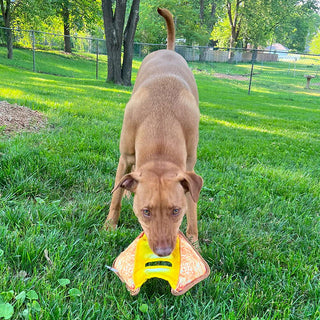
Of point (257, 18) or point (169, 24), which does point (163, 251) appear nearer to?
point (169, 24)

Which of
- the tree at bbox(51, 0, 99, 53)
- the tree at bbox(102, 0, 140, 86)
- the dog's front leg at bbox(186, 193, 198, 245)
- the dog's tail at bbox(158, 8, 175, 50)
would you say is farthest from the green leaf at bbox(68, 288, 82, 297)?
the tree at bbox(51, 0, 99, 53)

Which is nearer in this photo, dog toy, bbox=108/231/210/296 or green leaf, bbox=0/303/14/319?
green leaf, bbox=0/303/14/319

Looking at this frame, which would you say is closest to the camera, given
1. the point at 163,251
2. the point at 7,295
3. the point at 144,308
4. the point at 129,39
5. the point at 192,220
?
the point at 7,295

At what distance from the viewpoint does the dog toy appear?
2082 mm

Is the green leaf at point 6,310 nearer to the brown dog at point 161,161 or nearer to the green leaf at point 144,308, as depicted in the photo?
the green leaf at point 144,308

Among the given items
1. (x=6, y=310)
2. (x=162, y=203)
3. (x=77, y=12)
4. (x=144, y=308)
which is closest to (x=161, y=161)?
(x=162, y=203)

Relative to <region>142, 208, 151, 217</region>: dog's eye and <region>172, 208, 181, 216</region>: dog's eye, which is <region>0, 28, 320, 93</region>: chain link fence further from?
<region>142, 208, 151, 217</region>: dog's eye

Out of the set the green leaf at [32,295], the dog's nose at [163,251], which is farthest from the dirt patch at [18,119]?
the dog's nose at [163,251]

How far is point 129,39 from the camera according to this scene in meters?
14.3

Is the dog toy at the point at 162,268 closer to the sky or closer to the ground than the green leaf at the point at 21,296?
closer to the ground

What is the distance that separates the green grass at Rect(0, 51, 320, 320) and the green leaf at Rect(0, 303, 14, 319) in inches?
3.0

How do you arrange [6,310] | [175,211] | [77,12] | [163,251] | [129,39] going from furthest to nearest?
[77,12] → [129,39] → [175,211] → [163,251] → [6,310]

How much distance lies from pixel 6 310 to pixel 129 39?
563 inches

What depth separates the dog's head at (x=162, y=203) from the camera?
2.10m
